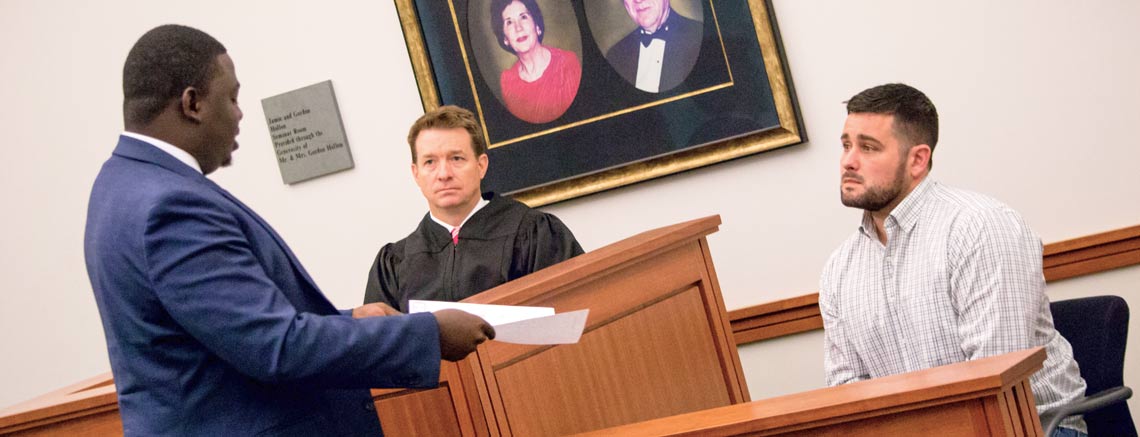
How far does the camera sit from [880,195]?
3199 mm

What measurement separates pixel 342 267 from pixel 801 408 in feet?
12.7

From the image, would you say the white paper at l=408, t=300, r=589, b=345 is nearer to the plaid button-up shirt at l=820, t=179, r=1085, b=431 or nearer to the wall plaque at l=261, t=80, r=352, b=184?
the plaid button-up shirt at l=820, t=179, r=1085, b=431

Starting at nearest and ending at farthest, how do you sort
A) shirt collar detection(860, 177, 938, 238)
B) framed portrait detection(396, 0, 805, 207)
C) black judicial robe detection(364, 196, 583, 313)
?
shirt collar detection(860, 177, 938, 238) < black judicial robe detection(364, 196, 583, 313) < framed portrait detection(396, 0, 805, 207)

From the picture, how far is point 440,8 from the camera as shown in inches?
205

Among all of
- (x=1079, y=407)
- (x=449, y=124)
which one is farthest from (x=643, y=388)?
(x=449, y=124)

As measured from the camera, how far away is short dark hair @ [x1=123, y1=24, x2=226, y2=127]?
2.10 m

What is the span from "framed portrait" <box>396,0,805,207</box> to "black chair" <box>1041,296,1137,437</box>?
5.44 ft

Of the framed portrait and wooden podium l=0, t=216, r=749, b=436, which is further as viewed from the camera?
the framed portrait

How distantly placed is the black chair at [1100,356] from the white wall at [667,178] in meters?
1.27

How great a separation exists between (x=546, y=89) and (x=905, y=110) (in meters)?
2.08

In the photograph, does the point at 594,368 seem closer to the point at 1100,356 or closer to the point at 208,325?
the point at 208,325

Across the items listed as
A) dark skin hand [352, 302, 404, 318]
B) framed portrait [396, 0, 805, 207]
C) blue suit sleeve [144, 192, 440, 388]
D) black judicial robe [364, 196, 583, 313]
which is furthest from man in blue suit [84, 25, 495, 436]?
framed portrait [396, 0, 805, 207]

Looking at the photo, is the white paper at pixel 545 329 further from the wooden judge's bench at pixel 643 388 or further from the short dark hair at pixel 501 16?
the short dark hair at pixel 501 16

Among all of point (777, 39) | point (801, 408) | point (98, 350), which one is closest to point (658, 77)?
point (777, 39)
